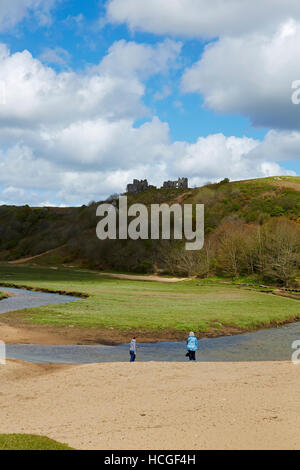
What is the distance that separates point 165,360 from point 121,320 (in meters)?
13.2

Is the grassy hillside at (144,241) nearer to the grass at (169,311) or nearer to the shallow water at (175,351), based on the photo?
the grass at (169,311)

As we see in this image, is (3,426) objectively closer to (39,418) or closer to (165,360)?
(39,418)

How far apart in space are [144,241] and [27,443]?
4488 inches

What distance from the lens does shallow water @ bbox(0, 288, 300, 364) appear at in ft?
100

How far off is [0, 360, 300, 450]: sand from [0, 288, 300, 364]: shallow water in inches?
122

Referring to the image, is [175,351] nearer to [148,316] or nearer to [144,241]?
[148,316]

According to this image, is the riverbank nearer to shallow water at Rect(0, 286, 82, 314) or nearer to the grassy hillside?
shallow water at Rect(0, 286, 82, 314)

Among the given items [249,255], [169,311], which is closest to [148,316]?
[169,311]

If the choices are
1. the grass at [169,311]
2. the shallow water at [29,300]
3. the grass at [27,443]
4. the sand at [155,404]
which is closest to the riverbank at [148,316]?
the grass at [169,311]

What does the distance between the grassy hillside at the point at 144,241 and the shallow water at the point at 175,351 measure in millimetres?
60941

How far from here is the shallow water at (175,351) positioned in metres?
30.5

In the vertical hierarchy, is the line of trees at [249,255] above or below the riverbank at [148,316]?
above

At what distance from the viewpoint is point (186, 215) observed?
140 meters

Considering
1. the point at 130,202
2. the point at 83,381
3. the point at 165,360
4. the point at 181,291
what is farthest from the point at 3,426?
the point at 130,202
